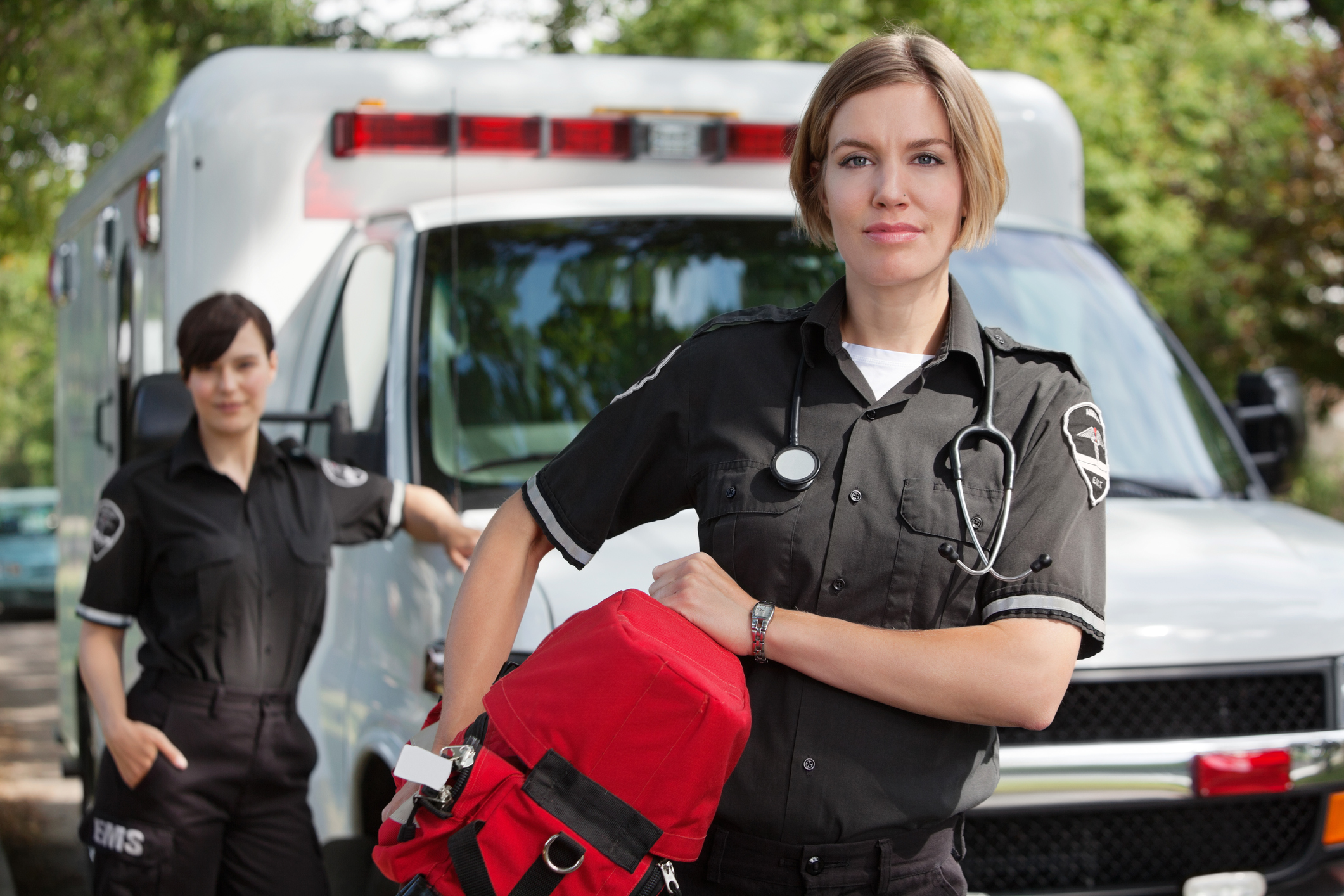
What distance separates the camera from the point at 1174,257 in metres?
18.4

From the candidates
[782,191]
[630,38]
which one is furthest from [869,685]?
[630,38]

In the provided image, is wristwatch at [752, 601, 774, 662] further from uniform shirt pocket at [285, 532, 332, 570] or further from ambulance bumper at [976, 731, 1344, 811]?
uniform shirt pocket at [285, 532, 332, 570]

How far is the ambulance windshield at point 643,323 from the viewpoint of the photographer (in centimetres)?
373

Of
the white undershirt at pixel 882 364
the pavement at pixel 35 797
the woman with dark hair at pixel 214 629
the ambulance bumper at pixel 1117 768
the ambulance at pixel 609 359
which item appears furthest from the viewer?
the pavement at pixel 35 797

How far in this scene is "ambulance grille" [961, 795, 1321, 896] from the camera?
10.4 feet

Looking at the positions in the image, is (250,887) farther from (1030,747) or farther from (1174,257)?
(1174,257)

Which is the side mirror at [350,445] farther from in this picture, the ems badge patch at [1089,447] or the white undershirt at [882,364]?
the ems badge patch at [1089,447]

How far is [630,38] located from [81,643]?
12075 mm

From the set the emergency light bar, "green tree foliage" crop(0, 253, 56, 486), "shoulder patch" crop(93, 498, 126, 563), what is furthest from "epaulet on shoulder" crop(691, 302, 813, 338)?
"green tree foliage" crop(0, 253, 56, 486)

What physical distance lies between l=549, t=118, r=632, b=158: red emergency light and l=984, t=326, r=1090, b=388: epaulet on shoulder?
281cm

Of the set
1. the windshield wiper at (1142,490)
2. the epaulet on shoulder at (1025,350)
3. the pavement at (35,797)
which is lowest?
the pavement at (35,797)

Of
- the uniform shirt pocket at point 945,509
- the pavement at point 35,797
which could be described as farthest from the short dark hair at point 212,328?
the pavement at point 35,797

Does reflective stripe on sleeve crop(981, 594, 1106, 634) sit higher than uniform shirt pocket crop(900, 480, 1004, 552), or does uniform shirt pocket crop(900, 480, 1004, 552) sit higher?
uniform shirt pocket crop(900, 480, 1004, 552)

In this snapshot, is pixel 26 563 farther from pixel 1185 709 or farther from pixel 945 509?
pixel 945 509
